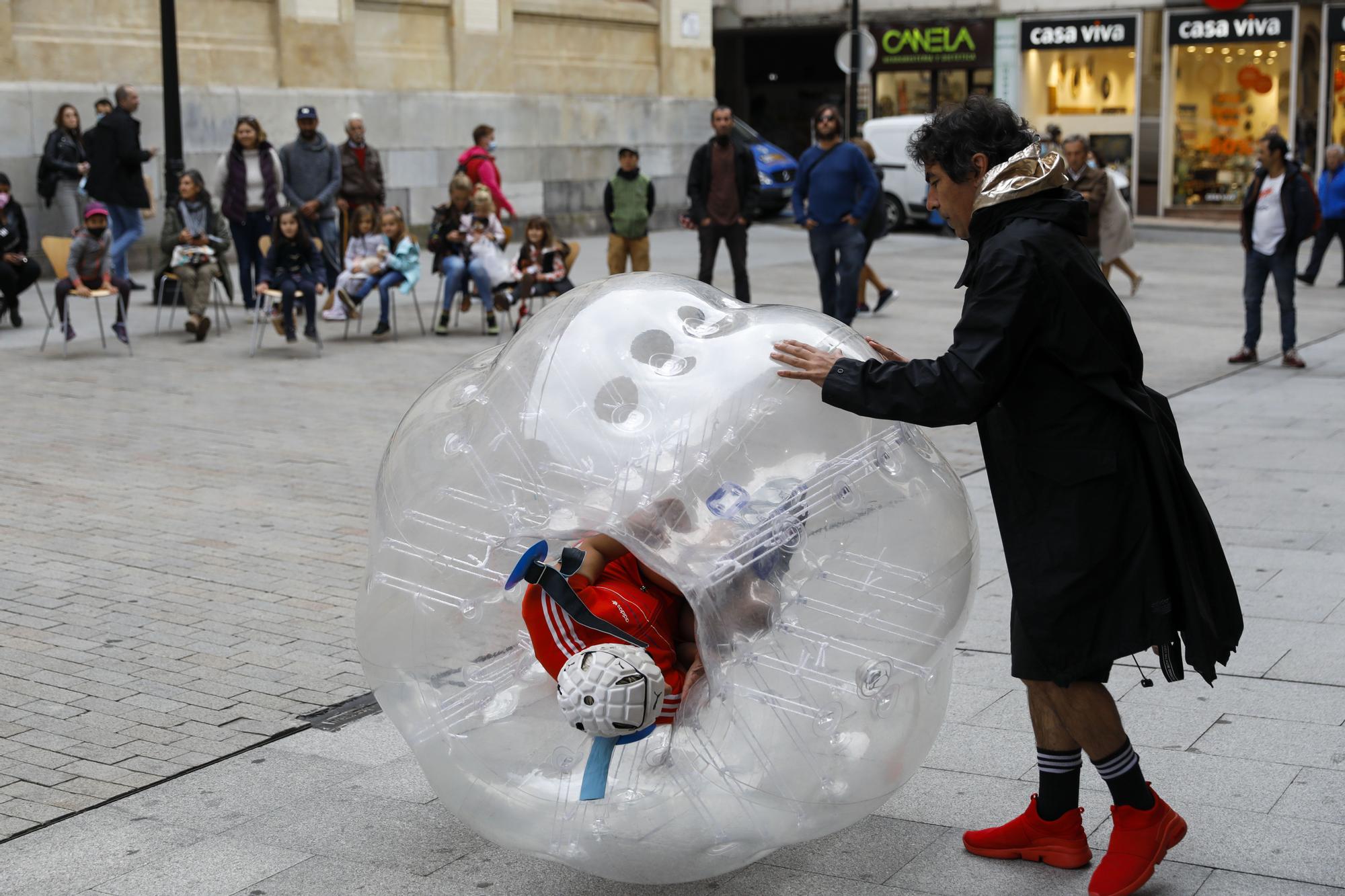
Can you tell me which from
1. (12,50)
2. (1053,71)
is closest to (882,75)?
(1053,71)

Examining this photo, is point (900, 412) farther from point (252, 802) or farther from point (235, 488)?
point (235, 488)

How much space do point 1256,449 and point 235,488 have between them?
5.76 metres

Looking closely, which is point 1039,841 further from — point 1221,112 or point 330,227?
point 1221,112

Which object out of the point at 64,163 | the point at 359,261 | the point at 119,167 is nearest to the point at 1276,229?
the point at 359,261

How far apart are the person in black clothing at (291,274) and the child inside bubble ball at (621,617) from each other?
941cm

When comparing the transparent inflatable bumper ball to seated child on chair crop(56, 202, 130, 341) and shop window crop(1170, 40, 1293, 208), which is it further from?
shop window crop(1170, 40, 1293, 208)

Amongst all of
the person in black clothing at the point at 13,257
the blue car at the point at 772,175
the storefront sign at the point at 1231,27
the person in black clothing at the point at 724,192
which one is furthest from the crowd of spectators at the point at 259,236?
the storefront sign at the point at 1231,27

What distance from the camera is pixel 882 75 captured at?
113 feet

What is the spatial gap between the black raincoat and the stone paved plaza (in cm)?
71

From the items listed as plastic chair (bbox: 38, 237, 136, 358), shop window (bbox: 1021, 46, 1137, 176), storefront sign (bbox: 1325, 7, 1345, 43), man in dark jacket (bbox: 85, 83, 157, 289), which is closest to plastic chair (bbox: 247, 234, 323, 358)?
plastic chair (bbox: 38, 237, 136, 358)

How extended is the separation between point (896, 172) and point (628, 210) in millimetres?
11940

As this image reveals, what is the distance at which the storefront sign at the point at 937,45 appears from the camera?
3256 centimetres

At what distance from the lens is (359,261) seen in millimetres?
13547

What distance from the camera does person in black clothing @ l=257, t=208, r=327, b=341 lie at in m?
12.7
